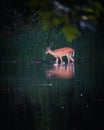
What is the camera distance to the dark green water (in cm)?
837

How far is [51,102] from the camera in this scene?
10.7 metres

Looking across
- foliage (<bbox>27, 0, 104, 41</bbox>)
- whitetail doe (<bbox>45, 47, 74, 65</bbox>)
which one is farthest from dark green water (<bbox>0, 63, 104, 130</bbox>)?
whitetail doe (<bbox>45, 47, 74, 65</bbox>)

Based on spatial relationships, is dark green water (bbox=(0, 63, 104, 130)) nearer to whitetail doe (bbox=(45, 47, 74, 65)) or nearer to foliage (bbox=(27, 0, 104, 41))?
foliage (bbox=(27, 0, 104, 41))

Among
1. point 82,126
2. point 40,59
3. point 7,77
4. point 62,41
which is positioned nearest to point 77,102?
point 82,126

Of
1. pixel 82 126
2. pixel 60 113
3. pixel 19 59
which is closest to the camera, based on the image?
pixel 82 126

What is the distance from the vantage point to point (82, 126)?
820 cm

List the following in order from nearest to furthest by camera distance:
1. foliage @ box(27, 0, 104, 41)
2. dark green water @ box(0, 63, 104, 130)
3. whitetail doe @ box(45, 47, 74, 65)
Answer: foliage @ box(27, 0, 104, 41) < dark green water @ box(0, 63, 104, 130) < whitetail doe @ box(45, 47, 74, 65)

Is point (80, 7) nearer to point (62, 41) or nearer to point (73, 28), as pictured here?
point (73, 28)

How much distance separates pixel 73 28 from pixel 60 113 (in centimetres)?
713

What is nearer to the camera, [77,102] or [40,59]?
[77,102]

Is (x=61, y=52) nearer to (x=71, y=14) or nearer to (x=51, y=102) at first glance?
(x=51, y=102)

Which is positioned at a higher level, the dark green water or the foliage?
the foliage

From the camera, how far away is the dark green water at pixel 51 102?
837 centimetres

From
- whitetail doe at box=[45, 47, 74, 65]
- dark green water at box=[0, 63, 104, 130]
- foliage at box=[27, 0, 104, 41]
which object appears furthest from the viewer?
whitetail doe at box=[45, 47, 74, 65]
